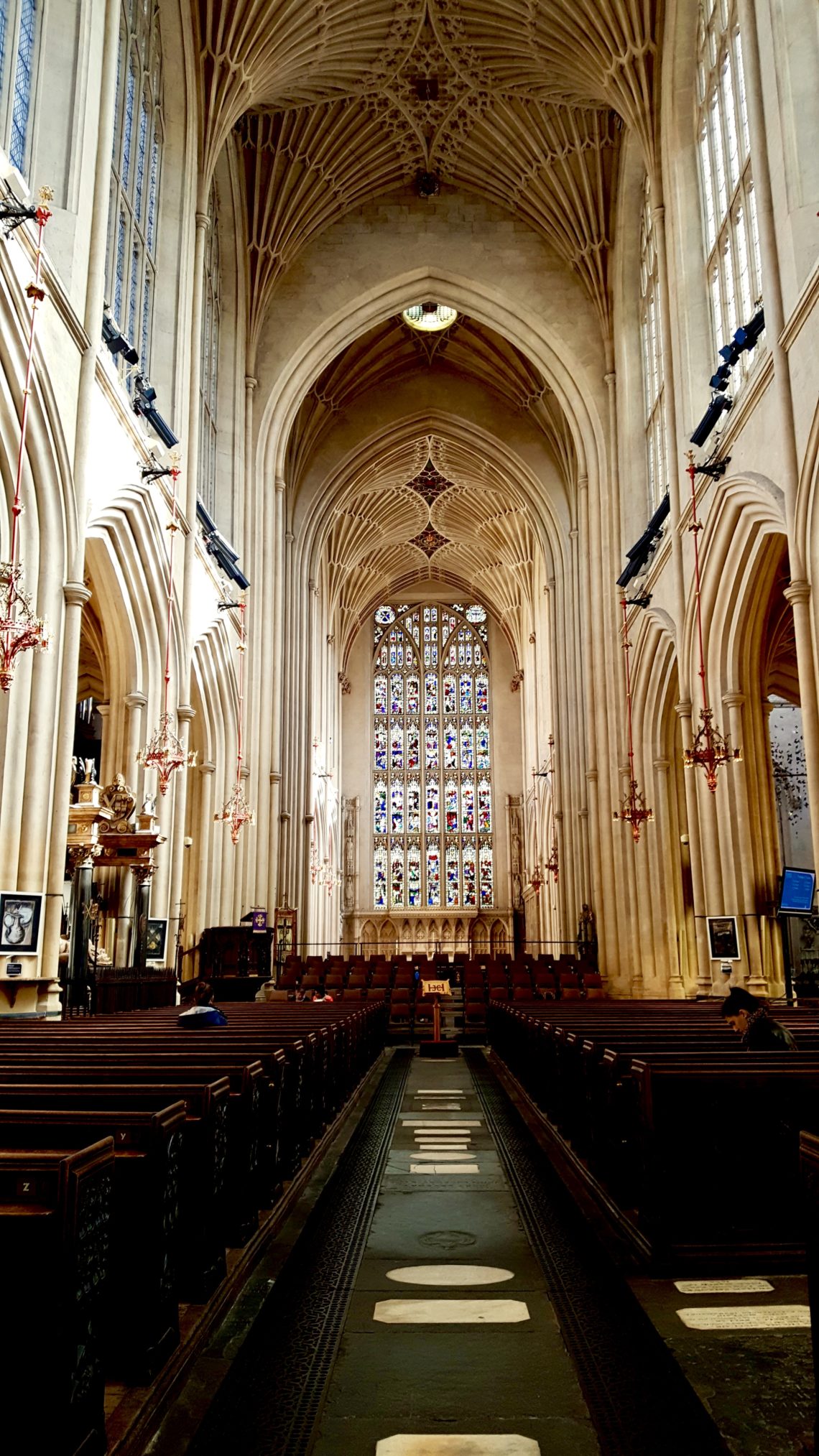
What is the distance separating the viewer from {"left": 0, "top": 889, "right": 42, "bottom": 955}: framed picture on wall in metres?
9.30

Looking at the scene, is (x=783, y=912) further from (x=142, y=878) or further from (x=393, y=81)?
(x=393, y=81)

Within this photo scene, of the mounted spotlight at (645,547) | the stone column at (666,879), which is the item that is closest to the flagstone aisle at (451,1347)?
the mounted spotlight at (645,547)

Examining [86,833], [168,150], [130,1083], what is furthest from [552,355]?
[130,1083]

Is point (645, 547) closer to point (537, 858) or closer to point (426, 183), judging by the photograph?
point (426, 183)

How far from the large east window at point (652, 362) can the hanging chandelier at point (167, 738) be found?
8.47 m

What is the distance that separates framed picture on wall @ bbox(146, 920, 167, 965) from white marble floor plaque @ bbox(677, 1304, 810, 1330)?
10911mm

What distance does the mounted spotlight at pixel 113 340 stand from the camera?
1233 cm

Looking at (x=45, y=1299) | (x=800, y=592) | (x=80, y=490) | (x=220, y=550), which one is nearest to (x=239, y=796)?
(x=220, y=550)

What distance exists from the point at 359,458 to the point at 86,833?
18830mm

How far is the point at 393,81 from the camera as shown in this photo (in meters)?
20.5

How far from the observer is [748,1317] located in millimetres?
3492

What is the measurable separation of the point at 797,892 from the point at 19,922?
852cm

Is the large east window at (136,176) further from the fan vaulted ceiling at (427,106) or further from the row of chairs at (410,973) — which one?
the row of chairs at (410,973)

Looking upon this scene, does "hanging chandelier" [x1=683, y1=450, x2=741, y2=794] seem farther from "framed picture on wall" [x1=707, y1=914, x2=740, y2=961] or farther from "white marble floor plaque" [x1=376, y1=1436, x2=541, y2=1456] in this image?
"white marble floor plaque" [x1=376, y1=1436, x2=541, y2=1456]
